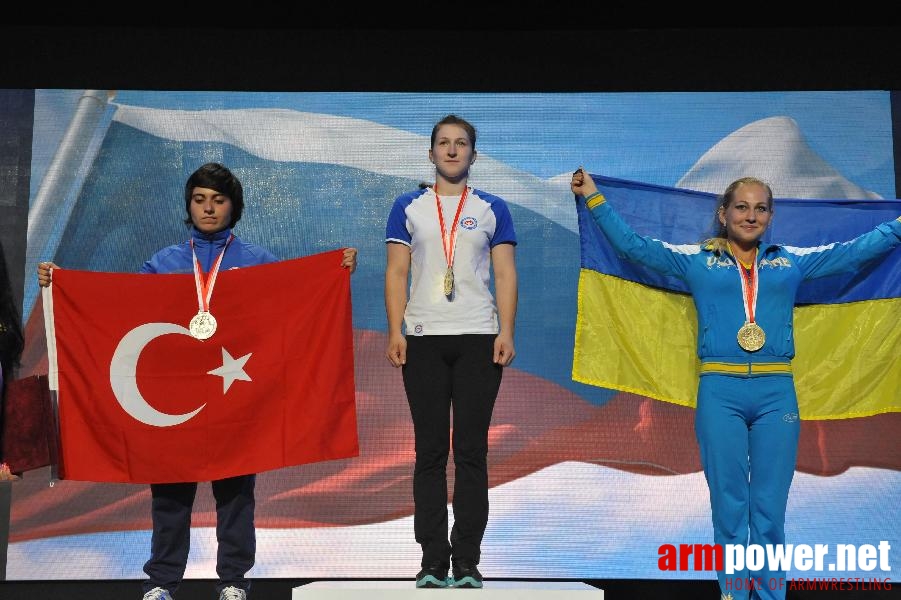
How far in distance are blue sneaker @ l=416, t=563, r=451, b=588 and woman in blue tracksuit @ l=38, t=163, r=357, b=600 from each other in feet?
2.16

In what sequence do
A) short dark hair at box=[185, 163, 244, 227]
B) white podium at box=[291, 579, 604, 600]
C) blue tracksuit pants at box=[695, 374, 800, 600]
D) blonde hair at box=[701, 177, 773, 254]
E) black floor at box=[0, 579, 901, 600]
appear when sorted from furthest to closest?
black floor at box=[0, 579, 901, 600]
short dark hair at box=[185, 163, 244, 227]
blonde hair at box=[701, 177, 773, 254]
blue tracksuit pants at box=[695, 374, 800, 600]
white podium at box=[291, 579, 604, 600]

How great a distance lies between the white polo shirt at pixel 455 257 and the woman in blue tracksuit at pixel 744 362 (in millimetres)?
512

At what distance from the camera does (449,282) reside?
3359 mm

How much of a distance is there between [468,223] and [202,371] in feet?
3.68

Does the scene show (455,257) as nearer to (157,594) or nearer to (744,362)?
(744,362)

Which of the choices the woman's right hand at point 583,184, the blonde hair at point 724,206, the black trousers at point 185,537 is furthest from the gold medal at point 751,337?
the black trousers at point 185,537

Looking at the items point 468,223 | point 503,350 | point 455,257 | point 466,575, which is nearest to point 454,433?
point 503,350

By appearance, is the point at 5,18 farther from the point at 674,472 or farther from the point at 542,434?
the point at 674,472

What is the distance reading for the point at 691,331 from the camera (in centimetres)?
391

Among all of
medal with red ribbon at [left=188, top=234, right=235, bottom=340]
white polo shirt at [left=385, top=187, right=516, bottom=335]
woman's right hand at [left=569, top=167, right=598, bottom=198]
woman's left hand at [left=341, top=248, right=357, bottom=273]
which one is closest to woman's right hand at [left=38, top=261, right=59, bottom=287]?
medal with red ribbon at [left=188, top=234, right=235, bottom=340]

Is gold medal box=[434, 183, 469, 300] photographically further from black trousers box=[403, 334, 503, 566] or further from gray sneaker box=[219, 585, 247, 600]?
gray sneaker box=[219, 585, 247, 600]

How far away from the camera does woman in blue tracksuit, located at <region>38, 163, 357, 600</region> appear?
348 centimetres

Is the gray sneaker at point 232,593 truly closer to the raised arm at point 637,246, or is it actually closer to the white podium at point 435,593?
the white podium at point 435,593

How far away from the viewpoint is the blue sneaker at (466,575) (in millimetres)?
3201
